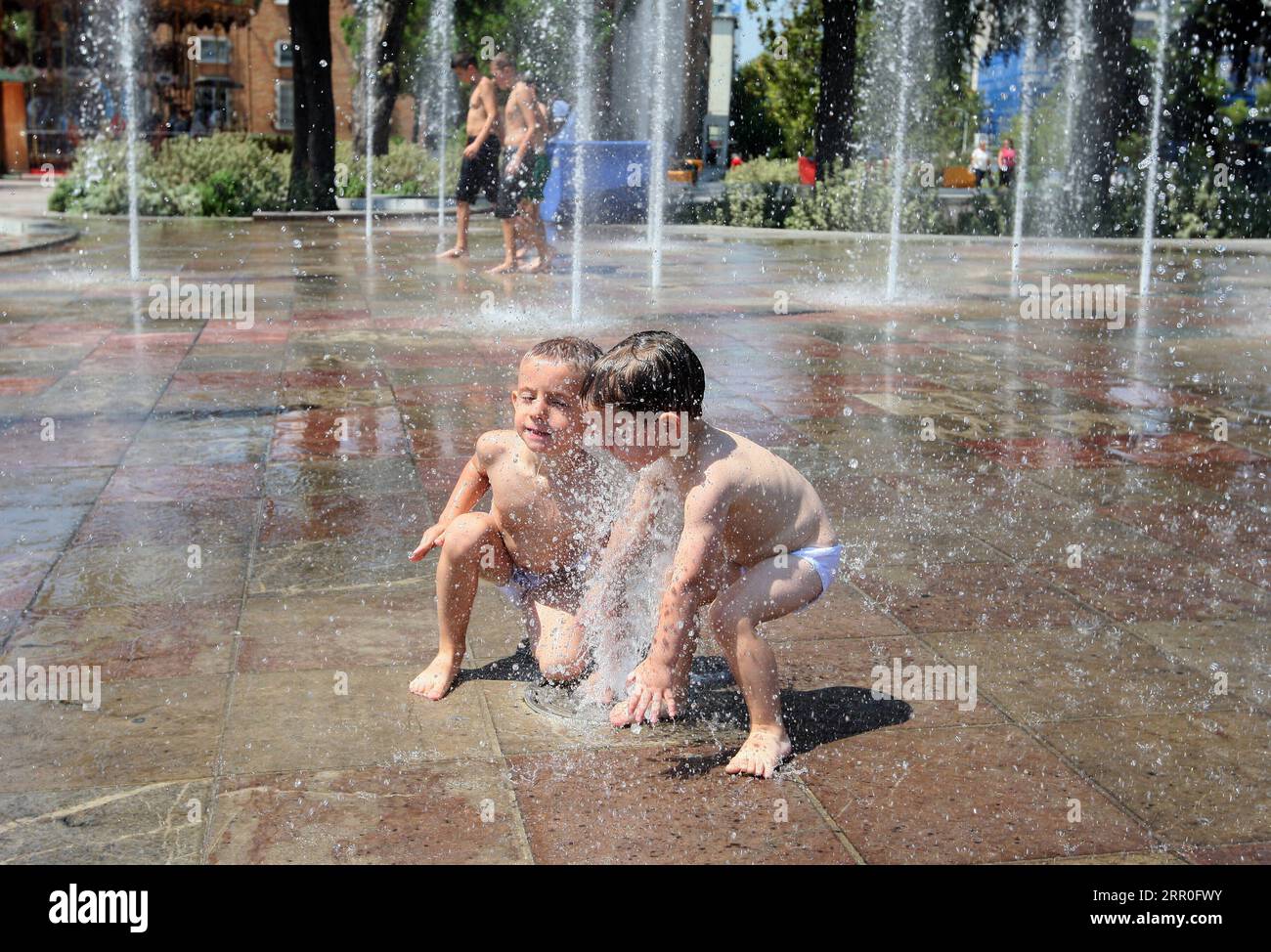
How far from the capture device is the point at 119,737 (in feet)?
11.8

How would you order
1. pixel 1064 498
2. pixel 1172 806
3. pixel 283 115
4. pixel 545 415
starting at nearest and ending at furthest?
1. pixel 1172 806
2. pixel 545 415
3. pixel 1064 498
4. pixel 283 115

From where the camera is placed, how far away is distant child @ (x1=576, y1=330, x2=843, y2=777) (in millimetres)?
3340

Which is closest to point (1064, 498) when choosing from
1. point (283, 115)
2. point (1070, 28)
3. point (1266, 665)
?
point (1266, 665)

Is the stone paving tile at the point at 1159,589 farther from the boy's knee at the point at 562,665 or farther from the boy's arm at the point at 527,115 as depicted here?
the boy's arm at the point at 527,115

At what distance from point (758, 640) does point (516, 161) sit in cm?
1088

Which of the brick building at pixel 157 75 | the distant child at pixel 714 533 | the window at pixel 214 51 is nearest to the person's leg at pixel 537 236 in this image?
the distant child at pixel 714 533

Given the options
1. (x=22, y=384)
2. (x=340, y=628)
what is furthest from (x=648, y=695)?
(x=22, y=384)

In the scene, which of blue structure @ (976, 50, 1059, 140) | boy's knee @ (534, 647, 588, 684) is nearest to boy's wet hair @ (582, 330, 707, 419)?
boy's knee @ (534, 647, 588, 684)

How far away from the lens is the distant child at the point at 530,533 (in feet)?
12.2

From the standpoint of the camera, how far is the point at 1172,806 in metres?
3.25

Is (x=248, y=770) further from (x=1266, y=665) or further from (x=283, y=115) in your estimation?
(x=283, y=115)

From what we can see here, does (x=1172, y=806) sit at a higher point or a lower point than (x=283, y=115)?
lower

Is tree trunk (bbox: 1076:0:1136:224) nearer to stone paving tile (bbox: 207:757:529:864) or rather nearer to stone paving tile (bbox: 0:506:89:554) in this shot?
stone paving tile (bbox: 0:506:89:554)

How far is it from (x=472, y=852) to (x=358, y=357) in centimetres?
654
